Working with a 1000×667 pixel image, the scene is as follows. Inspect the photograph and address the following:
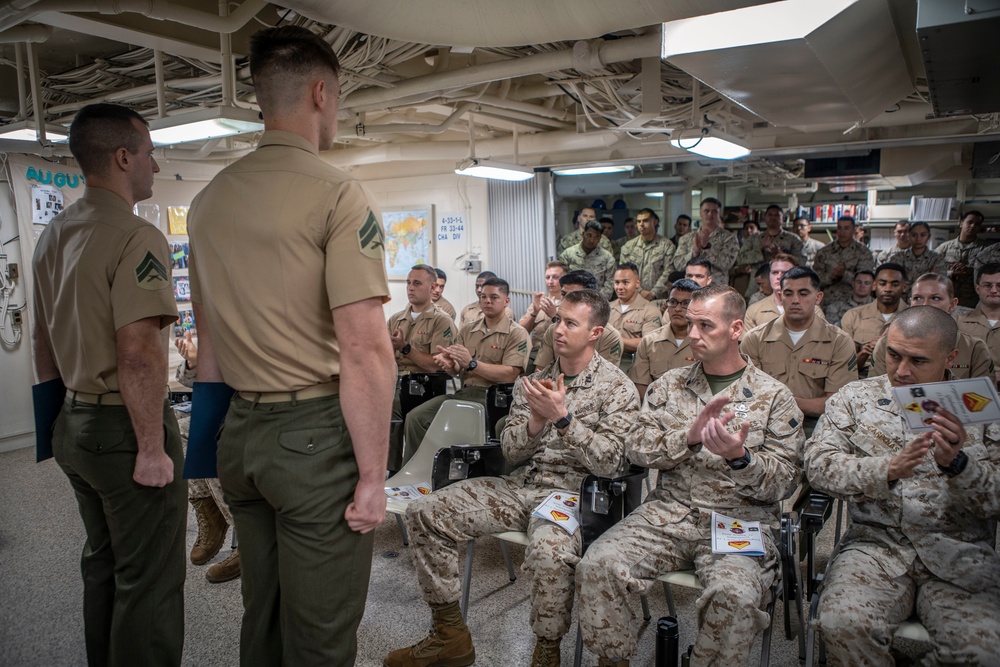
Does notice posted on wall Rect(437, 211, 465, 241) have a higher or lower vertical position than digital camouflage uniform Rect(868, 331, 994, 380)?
higher

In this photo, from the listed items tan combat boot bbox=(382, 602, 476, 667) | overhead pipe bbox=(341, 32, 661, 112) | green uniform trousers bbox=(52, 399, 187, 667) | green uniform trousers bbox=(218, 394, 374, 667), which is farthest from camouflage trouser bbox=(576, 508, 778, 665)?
overhead pipe bbox=(341, 32, 661, 112)

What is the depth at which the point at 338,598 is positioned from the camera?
1436 mm

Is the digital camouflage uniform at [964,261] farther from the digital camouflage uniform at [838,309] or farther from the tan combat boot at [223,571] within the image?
the tan combat boot at [223,571]

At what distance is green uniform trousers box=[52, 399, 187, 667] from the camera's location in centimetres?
190

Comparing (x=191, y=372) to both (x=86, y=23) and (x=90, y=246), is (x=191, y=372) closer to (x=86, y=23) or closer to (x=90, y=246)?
(x=86, y=23)

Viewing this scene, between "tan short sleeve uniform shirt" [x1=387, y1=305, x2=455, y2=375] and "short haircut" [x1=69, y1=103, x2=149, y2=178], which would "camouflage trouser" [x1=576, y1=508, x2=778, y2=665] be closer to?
"short haircut" [x1=69, y1=103, x2=149, y2=178]

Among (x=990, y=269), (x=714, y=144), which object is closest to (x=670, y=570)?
(x=990, y=269)

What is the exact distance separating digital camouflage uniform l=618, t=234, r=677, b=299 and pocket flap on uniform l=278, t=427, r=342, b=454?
6284 mm

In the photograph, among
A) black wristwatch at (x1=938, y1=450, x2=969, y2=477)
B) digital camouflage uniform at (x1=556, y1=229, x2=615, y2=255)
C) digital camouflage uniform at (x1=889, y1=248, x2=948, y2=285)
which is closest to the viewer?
black wristwatch at (x1=938, y1=450, x2=969, y2=477)

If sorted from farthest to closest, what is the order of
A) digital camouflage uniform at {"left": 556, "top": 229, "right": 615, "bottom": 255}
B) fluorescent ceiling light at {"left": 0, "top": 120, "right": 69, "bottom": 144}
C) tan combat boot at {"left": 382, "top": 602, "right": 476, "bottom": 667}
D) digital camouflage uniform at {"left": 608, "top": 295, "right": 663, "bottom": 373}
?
digital camouflage uniform at {"left": 556, "top": 229, "right": 615, "bottom": 255}, digital camouflage uniform at {"left": 608, "top": 295, "right": 663, "bottom": 373}, fluorescent ceiling light at {"left": 0, "top": 120, "right": 69, "bottom": 144}, tan combat boot at {"left": 382, "top": 602, "right": 476, "bottom": 667}

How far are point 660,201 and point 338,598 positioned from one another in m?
10.3

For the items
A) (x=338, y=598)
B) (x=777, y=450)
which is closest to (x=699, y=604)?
(x=777, y=450)

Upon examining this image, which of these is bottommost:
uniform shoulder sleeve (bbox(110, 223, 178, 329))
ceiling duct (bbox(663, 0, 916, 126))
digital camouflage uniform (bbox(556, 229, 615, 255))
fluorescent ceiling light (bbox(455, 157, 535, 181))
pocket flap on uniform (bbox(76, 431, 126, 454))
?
pocket flap on uniform (bbox(76, 431, 126, 454))

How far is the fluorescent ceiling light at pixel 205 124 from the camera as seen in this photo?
335cm
